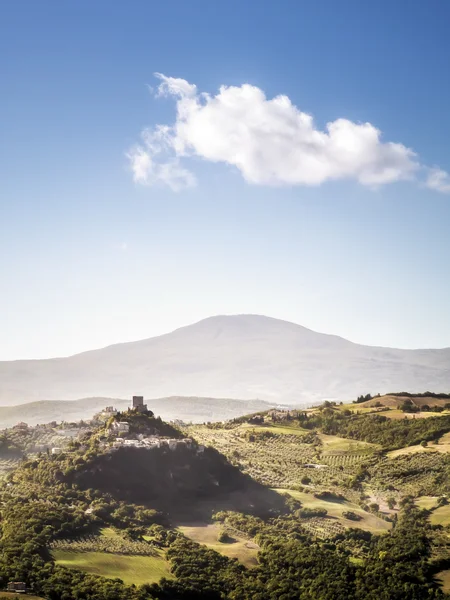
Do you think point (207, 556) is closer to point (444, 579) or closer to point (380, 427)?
point (444, 579)

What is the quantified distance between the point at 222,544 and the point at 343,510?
16.6 metres

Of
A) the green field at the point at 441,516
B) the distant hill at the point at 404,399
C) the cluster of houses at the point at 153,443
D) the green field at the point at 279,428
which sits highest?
the distant hill at the point at 404,399

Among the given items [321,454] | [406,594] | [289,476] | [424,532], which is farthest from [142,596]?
[321,454]

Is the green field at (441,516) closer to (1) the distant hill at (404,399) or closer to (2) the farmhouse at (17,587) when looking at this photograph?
(2) the farmhouse at (17,587)

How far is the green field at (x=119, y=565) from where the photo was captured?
158 ft

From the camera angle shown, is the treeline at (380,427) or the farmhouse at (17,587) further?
the treeline at (380,427)

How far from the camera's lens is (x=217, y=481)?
7488 cm

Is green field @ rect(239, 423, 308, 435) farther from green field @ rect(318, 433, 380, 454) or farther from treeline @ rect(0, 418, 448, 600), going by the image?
treeline @ rect(0, 418, 448, 600)

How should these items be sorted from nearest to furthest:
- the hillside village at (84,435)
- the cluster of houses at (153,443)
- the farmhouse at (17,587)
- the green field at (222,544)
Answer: the farmhouse at (17,587) → the green field at (222,544) → the cluster of houses at (153,443) → the hillside village at (84,435)

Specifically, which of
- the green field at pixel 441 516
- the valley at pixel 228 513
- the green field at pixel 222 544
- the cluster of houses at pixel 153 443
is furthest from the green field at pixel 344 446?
the green field at pixel 222 544

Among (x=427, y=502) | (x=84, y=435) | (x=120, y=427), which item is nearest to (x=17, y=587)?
(x=120, y=427)

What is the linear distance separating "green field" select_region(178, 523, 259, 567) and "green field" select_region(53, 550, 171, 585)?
661cm

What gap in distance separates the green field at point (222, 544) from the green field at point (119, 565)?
21.7ft

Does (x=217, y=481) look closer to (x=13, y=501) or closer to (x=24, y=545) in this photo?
(x=13, y=501)
